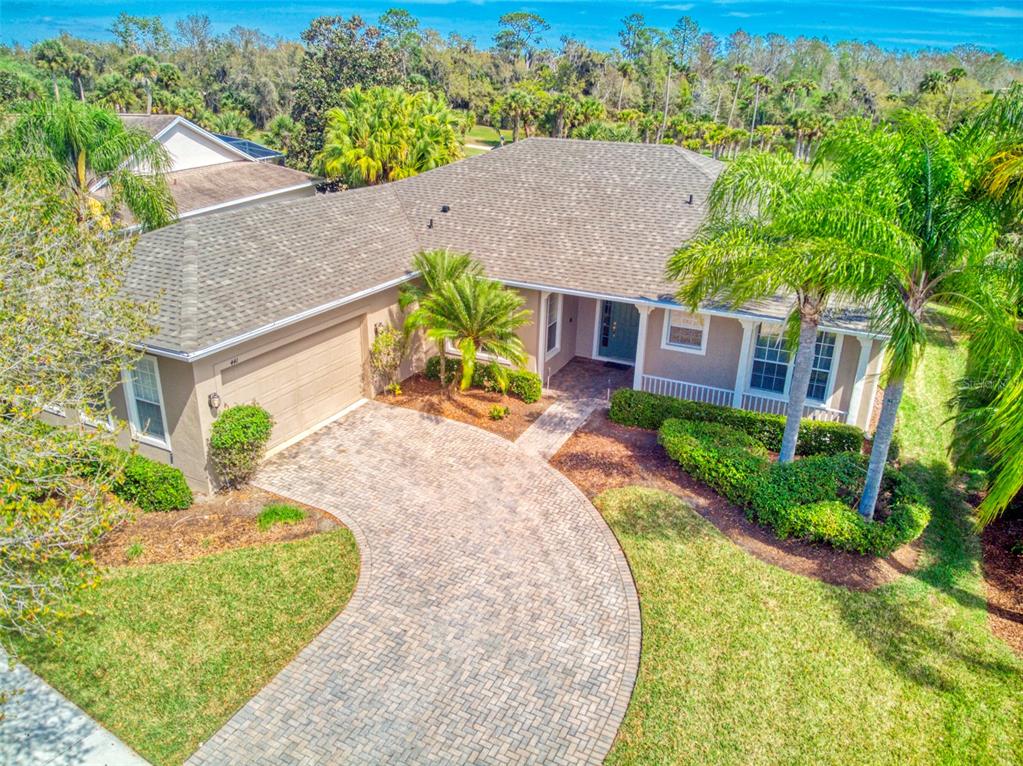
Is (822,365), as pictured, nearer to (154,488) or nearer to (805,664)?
(805,664)

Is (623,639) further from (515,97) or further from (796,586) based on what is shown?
(515,97)

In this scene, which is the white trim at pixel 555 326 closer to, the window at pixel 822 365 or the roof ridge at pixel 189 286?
the window at pixel 822 365

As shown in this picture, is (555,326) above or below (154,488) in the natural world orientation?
above

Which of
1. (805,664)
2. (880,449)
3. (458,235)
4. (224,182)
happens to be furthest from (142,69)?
(805,664)

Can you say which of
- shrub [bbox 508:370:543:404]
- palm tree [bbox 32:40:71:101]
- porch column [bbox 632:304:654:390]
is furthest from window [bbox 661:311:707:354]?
palm tree [bbox 32:40:71:101]

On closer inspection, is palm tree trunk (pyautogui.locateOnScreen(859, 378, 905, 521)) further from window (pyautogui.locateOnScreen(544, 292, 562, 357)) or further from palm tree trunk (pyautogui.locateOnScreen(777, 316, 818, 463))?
window (pyautogui.locateOnScreen(544, 292, 562, 357))
